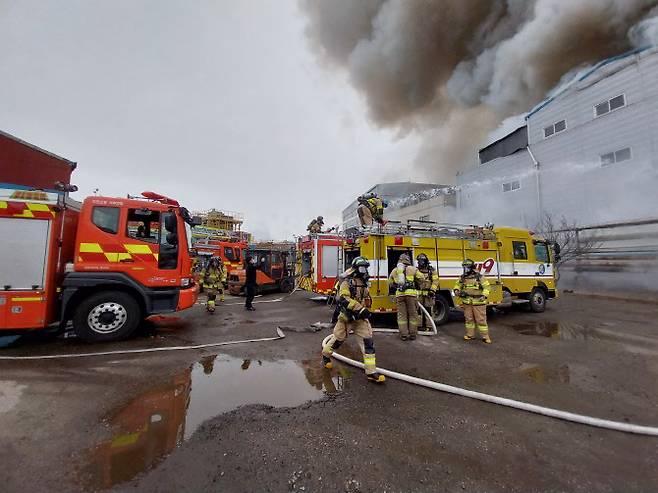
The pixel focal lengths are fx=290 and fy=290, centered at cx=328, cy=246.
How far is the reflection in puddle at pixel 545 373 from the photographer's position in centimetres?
397

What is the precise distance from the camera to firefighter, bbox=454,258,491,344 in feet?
19.2

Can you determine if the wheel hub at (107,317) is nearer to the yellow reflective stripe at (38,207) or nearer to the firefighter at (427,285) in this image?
the yellow reflective stripe at (38,207)

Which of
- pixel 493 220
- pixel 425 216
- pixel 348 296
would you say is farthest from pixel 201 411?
pixel 425 216

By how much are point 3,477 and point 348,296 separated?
3394 mm

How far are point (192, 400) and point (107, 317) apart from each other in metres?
3.21

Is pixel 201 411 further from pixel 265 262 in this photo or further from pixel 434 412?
pixel 265 262

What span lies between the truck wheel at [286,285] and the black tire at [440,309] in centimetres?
885

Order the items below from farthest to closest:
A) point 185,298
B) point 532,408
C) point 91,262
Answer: point 185,298, point 91,262, point 532,408

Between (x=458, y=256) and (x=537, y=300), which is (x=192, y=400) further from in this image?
(x=537, y=300)

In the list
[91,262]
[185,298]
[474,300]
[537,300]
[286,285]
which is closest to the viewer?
[91,262]

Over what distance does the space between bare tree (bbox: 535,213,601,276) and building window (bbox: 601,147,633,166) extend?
3.40 meters

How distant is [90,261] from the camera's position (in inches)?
201

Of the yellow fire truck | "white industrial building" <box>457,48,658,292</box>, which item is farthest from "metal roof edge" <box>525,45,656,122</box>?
the yellow fire truck

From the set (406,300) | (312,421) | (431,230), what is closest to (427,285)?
(406,300)
